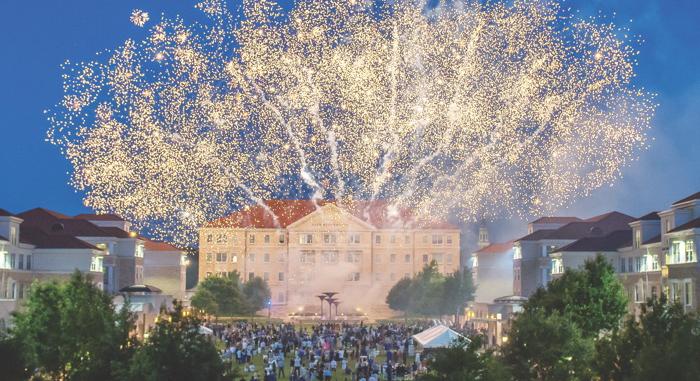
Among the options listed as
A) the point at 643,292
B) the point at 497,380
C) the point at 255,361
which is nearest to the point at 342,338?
the point at 255,361

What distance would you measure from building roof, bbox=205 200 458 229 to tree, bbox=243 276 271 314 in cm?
2873

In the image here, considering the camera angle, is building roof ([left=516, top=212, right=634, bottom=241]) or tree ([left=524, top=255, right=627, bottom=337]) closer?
tree ([left=524, top=255, right=627, bottom=337])

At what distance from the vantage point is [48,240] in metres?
86.8

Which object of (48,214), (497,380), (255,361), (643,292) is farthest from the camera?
(48,214)

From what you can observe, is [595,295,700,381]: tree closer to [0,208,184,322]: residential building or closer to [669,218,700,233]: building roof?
[669,218,700,233]: building roof

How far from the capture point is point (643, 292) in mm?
77750

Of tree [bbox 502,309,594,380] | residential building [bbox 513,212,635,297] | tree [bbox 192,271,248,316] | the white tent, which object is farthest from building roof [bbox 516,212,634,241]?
tree [bbox 502,309,594,380]

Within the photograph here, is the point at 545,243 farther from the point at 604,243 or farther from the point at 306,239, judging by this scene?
the point at 306,239

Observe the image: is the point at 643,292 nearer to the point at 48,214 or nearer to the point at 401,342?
the point at 401,342

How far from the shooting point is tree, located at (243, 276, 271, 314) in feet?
384

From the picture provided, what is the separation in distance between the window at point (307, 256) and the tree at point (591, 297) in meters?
101

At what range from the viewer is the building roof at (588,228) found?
102 metres

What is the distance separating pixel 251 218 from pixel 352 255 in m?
15.5

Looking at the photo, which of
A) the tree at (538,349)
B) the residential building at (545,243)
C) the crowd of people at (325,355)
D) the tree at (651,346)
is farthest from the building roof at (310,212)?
the tree at (651,346)
